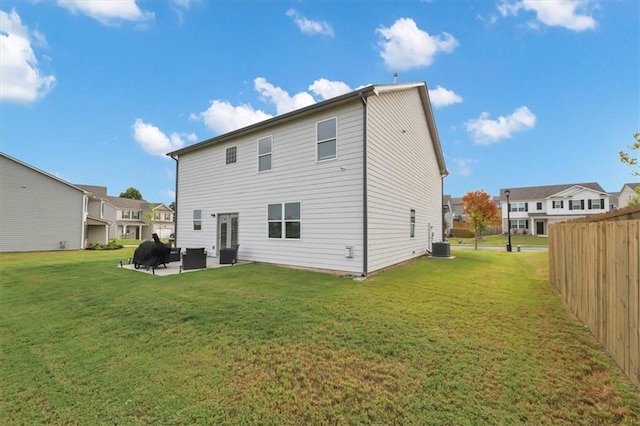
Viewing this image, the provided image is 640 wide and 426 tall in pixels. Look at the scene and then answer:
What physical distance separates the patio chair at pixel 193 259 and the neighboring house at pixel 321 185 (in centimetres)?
184

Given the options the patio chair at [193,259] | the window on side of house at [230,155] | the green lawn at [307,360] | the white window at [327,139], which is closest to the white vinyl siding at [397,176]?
the white window at [327,139]

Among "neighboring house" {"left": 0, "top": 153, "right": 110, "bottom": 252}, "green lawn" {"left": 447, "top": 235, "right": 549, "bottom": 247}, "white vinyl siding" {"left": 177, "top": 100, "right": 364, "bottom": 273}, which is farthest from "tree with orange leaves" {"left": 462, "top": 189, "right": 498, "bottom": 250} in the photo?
"neighboring house" {"left": 0, "top": 153, "right": 110, "bottom": 252}

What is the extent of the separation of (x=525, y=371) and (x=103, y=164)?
3065cm

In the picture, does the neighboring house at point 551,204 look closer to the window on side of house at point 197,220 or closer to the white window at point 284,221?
the white window at point 284,221

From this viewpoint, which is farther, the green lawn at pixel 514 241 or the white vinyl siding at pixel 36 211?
the green lawn at pixel 514 241

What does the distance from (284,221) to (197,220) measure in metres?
5.93

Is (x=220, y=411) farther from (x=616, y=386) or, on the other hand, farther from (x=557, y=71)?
(x=557, y=71)

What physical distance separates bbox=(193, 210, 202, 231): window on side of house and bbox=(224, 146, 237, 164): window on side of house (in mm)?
3101

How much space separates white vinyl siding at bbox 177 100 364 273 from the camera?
881 centimetres

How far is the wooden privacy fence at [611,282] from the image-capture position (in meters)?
2.89

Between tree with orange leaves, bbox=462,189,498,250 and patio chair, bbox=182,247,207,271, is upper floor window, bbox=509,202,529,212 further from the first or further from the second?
patio chair, bbox=182,247,207,271

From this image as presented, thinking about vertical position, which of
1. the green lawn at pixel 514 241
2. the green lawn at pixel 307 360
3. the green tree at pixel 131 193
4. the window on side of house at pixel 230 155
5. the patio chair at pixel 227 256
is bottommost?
the green lawn at pixel 514 241

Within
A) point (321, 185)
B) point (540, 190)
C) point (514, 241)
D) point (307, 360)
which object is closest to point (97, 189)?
point (321, 185)

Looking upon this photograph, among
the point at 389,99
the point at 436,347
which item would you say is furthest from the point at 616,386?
the point at 389,99
